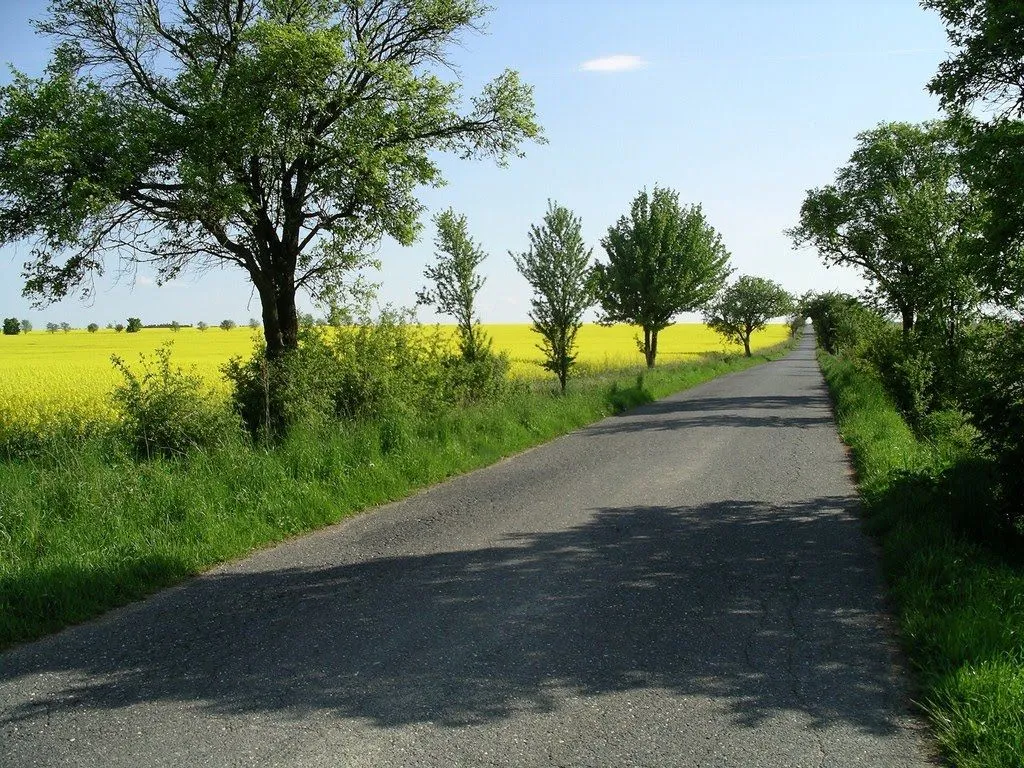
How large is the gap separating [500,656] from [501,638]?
27cm

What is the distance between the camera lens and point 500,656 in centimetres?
438

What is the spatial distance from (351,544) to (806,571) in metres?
4.01

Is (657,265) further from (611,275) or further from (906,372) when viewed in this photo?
(906,372)

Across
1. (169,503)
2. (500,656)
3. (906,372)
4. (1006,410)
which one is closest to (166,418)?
(169,503)

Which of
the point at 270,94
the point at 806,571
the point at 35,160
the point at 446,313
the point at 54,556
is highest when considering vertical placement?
the point at 270,94

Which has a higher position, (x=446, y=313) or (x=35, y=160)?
(x=35, y=160)

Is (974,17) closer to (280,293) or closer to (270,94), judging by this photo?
(270,94)

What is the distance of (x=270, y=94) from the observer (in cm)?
1216

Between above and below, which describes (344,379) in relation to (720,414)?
above

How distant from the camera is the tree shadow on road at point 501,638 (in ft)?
12.8

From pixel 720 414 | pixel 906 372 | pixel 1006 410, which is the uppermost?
pixel 1006 410

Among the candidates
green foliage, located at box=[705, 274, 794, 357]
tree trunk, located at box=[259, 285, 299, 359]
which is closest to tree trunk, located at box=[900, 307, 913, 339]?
tree trunk, located at box=[259, 285, 299, 359]

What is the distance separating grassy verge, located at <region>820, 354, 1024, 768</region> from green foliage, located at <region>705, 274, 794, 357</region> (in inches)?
2373

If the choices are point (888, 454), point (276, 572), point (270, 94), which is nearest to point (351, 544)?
point (276, 572)
